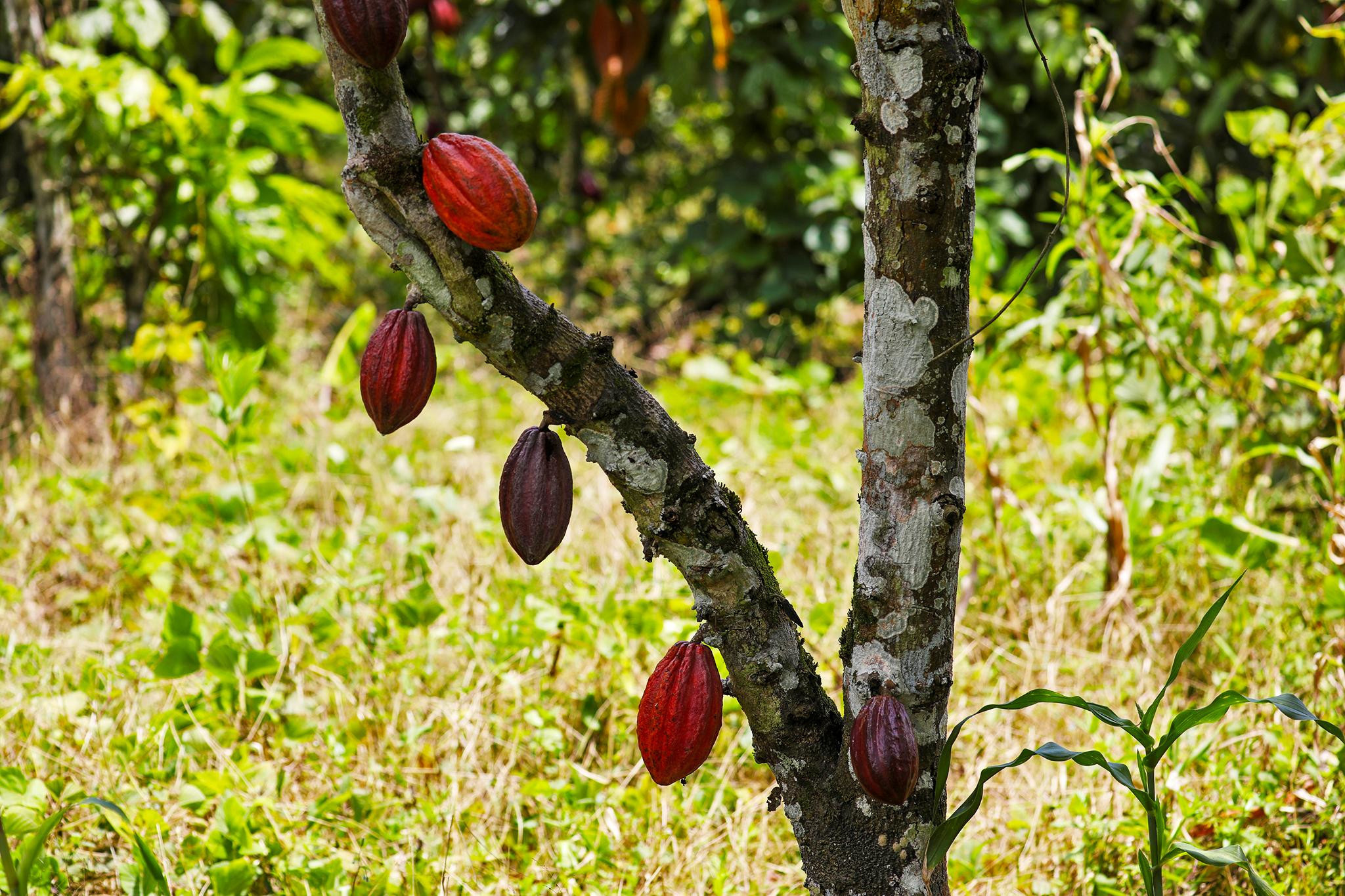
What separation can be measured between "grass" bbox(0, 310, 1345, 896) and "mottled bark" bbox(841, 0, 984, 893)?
0.50 meters

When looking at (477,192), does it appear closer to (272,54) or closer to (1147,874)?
(1147,874)

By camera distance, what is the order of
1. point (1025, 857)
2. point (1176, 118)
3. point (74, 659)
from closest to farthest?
point (1025, 857), point (74, 659), point (1176, 118)

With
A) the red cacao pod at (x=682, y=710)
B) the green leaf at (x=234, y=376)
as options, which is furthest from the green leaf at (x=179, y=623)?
the red cacao pod at (x=682, y=710)

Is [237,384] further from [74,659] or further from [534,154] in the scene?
[534,154]

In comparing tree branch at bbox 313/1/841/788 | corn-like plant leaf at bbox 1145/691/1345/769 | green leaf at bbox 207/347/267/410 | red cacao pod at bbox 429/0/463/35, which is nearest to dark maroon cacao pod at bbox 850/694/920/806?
tree branch at bbox 313/1/841/788

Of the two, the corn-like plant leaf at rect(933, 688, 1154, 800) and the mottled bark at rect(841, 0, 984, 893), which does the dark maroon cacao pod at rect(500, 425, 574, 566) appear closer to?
the mottled bark at rect(841, 0, 984, 893)

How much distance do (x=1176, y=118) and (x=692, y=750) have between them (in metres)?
3.66

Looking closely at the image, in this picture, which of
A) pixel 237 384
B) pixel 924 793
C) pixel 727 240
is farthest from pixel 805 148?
pixel 924 793

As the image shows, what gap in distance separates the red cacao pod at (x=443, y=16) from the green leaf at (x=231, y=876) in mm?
3623

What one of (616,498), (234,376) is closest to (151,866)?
(234,376)

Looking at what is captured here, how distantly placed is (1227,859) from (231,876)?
1.18 metres

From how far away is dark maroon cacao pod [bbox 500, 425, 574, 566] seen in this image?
3.67 feet

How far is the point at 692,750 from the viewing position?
1.11m

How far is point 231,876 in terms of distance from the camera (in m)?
1.42
